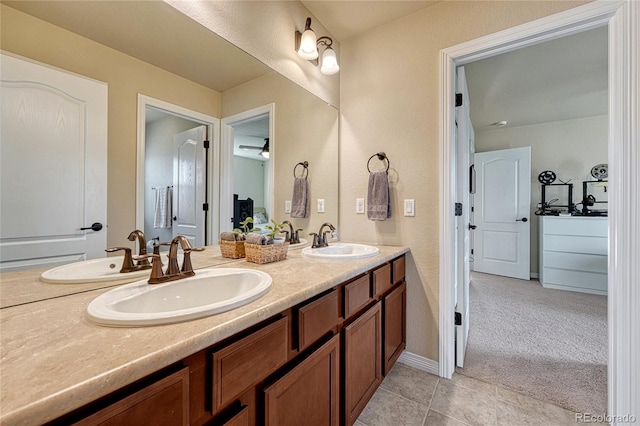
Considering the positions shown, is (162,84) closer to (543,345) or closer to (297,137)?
(297,137)

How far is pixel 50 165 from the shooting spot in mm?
820

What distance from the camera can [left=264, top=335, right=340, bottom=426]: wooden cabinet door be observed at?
0.82 metres

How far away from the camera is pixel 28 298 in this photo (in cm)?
75

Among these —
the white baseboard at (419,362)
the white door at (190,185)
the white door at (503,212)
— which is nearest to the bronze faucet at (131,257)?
the white door at (190,185)

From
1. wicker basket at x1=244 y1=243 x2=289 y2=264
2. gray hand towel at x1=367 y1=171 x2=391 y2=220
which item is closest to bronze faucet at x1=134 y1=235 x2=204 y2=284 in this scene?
wicker basket at x1=244 y1=243 x2=289 y2=264

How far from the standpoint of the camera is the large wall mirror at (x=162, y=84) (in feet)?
2.80

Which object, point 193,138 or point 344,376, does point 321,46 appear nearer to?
point 193,138

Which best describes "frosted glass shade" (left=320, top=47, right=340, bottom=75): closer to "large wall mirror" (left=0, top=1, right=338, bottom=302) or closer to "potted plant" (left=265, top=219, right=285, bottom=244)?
"large wall mirror" (left=0, top=1, right=338, bottom=302)

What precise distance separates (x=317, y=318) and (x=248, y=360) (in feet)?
1.12

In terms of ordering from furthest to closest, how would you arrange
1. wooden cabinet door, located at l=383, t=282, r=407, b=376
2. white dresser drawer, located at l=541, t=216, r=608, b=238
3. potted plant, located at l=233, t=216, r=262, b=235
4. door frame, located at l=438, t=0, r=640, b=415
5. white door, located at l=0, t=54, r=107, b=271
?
Result: white dresser drawer, located at l=541, t=216, r=608, b=238 → wooden cabinet door, located at l=383, t=282, r=407, b=376 → potted plant, located at l=233, t=216, r=262, b=235 → door frame, located at l=438, t=0, r=640, b=415 → white door, located at l=0, t=54, r=107, b=271

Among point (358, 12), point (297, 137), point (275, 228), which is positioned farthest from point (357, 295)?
point (358, 12)

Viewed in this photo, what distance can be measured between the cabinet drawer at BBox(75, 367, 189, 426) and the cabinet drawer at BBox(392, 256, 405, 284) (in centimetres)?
136

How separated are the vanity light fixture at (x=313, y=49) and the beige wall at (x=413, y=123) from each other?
1.04 feet

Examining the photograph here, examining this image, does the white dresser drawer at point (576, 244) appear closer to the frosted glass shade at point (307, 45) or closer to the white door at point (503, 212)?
the white door at point (503, 212)
